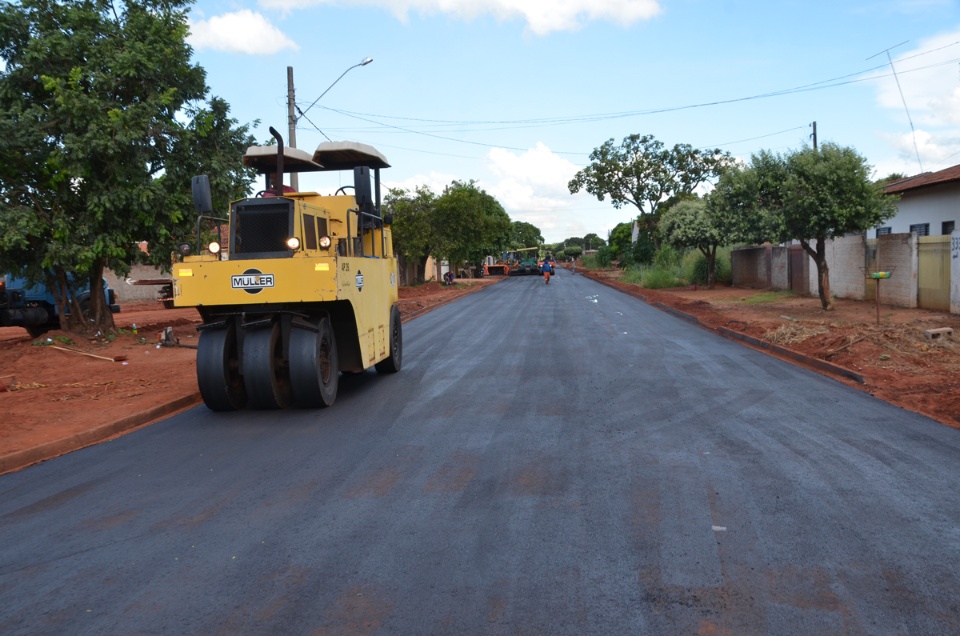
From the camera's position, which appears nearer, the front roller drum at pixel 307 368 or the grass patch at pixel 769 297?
the front roller drum at pixel 307 368

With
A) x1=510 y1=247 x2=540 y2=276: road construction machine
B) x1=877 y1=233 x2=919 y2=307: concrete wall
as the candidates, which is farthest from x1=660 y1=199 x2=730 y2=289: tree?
x1=510 y1=247 x2=540 y2=276: road construction machine

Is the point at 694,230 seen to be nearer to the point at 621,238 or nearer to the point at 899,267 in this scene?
the point at 899,267

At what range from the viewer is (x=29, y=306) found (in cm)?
1888

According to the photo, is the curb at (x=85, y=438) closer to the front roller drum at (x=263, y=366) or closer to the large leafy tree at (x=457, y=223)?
the front roller drum at (x=263, y=366)

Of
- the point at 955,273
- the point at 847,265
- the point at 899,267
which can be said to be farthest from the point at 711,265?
the point at 955,273

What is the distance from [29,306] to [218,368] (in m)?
12.2

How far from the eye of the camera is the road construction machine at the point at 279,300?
30.5 feet

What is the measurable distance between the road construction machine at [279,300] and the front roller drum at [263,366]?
1 cm

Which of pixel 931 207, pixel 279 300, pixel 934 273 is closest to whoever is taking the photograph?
pixel 279 300

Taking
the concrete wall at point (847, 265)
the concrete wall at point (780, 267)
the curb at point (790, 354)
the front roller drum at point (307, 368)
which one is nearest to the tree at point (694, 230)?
the concrete wall at point (780, 267)

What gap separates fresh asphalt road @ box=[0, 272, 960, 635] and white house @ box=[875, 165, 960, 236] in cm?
2061

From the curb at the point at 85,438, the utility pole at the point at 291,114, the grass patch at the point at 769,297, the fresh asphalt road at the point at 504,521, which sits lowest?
the fresh asphalt road at the point at 504,521

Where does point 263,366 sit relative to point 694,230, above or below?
below

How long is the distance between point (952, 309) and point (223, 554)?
17633 millimetres
